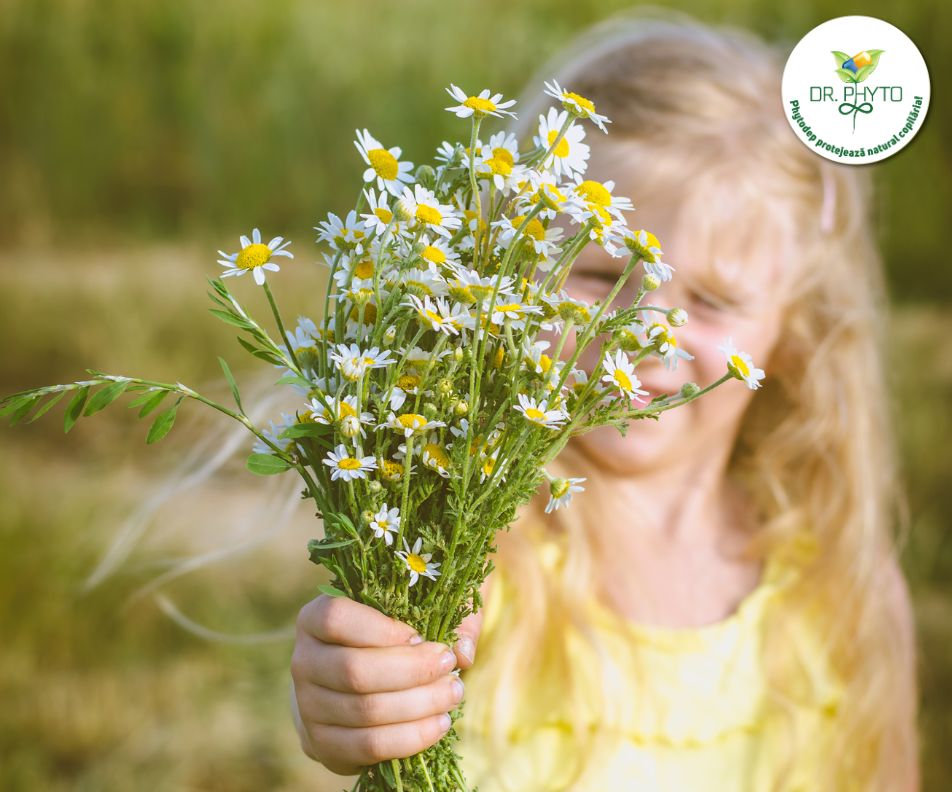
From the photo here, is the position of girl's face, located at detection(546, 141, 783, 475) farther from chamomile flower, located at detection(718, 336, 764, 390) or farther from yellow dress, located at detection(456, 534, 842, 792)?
chamomile flower, located at detection(718, 336, 764, 390)

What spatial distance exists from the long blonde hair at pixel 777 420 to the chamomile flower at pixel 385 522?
2.30ft

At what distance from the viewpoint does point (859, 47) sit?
1.29 metres

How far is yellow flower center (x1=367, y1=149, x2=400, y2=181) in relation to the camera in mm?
460

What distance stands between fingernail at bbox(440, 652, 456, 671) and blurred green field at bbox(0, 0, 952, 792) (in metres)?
1.33

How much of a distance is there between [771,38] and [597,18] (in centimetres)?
37

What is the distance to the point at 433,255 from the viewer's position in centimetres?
44

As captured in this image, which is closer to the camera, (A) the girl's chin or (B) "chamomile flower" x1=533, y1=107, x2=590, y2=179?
(B) "chamomile flower" x1=533, y1=107, x2=590, y2=179

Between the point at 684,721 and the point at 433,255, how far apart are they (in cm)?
90

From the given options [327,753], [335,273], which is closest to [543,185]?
[335,273]

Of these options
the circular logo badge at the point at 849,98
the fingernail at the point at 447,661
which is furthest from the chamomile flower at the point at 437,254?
the circular logo badge at the point at 849,98

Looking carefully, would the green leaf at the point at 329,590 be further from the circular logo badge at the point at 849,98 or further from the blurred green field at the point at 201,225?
the blurred green field at the point at 201,225

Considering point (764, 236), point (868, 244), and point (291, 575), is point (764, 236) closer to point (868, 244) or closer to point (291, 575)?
point (868, 244)

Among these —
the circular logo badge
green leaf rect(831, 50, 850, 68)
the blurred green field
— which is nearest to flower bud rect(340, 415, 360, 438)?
the circular logo badge

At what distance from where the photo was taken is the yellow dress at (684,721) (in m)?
1.12
